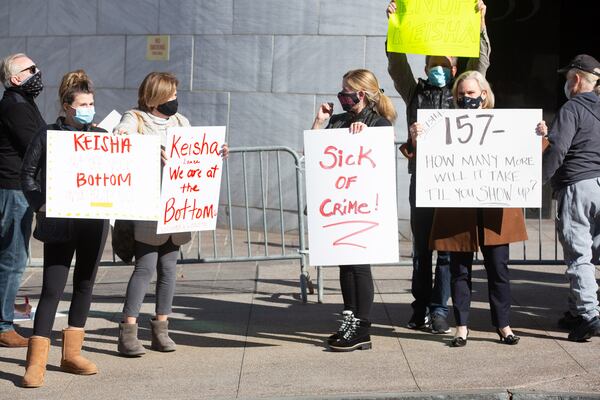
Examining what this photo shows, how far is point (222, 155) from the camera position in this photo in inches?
302

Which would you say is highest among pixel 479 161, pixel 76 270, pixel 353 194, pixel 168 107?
pixel 168 107

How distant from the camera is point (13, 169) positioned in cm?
760

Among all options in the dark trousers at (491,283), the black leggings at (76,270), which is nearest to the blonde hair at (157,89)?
the black leggings at (76,270)

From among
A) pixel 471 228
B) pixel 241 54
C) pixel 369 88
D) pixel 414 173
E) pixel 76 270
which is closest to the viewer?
pixel 76 270

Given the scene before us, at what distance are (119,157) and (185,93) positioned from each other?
6.92 meters

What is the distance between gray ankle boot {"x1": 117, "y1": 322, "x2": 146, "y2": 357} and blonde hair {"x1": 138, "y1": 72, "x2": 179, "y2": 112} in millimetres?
1433

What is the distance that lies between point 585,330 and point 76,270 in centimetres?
332

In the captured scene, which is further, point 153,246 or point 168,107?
point 153,246

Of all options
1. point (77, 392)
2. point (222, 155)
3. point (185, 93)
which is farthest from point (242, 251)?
point (77, 392)

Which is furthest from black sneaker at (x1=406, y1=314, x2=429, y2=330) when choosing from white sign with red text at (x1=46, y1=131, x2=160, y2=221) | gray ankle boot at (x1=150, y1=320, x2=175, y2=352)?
white sign with red text at (x1=46, y1=131, x2=160, y2=221)

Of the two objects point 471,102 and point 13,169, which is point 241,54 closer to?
point 13,169

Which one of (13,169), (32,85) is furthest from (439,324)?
(32,85)

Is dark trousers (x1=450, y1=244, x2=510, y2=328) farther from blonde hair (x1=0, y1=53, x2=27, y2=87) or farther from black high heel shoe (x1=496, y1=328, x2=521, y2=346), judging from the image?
blonde hair (x1=0, y1=53, x2=27, y2=87)

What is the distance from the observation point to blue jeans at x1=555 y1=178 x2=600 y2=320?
7.62 meters
